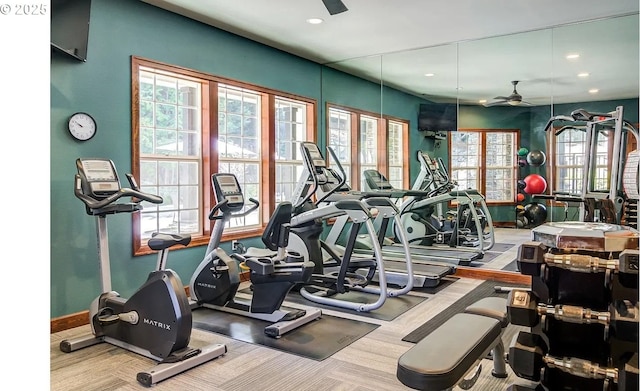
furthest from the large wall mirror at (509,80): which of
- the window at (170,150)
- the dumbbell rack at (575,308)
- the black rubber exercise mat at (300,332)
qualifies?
the dumbbell rack at (575,308)

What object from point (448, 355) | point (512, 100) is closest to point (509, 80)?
point (512, 100)

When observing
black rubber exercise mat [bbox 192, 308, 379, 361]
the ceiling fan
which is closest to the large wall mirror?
the ceiling fan

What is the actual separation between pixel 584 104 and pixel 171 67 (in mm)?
5010

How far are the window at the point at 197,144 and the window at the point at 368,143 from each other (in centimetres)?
125

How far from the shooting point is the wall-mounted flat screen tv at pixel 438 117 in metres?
6.47

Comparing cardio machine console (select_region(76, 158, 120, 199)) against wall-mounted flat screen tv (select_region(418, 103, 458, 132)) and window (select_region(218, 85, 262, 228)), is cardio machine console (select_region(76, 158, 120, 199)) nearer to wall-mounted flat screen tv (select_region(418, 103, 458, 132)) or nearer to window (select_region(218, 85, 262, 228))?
window (select_region(218, 85, 262, 228))

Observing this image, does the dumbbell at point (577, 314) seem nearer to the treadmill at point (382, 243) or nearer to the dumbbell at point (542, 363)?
the dumbbell at point (542, 363)

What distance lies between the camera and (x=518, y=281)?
17.7 ft

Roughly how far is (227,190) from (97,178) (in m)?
1.14

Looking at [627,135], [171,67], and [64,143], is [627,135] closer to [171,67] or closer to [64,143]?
[171,67]

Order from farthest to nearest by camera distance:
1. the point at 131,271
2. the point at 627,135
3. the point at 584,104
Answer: the point at 584,104 → the point at 627,135 → the point at 131,271

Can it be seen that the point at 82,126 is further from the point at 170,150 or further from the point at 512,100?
the point at 512,100

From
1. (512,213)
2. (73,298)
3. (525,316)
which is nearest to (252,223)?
(73,298)

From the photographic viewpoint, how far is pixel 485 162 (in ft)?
21.6
